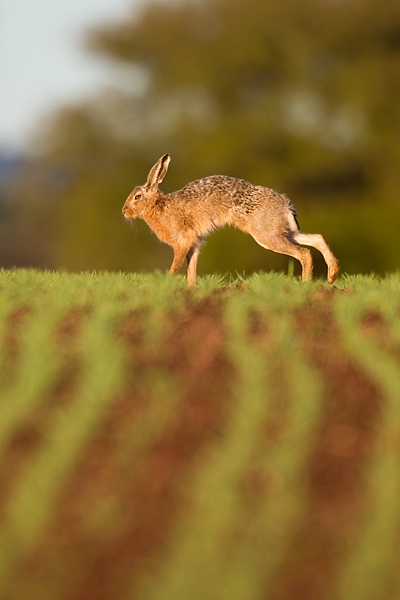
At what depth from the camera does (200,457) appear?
4.95 m

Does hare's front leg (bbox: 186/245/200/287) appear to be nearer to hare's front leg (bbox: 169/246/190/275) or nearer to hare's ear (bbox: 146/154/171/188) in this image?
hare's front leg (bbox: 169/246/190/275)

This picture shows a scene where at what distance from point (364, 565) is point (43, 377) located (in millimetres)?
2226

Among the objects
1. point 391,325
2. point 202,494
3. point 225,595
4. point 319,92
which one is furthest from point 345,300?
point 319,92

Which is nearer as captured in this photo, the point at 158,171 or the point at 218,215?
the point at 218,215

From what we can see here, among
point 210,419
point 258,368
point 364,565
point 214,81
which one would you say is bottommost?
point 364,565

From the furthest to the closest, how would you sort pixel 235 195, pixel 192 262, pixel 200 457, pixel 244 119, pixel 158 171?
1. pixel 244 119
2. pixel 158 171
3. pixel 192 262
4. pixel 235 195
5. pixel 200 457

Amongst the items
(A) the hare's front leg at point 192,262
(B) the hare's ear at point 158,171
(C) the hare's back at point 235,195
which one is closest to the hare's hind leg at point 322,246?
(C) the hare's back at point 235,195

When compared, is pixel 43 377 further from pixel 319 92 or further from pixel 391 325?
pixel 319 92

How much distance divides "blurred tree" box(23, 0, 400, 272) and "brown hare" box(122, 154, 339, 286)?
38.0ft

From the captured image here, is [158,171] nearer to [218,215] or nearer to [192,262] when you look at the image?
[218,215]

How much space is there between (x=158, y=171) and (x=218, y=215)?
0.80 m

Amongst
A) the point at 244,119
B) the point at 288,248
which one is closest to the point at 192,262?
the point at 288,248

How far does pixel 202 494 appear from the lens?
4.67 meters

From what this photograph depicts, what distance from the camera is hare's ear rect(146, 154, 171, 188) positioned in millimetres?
9516
